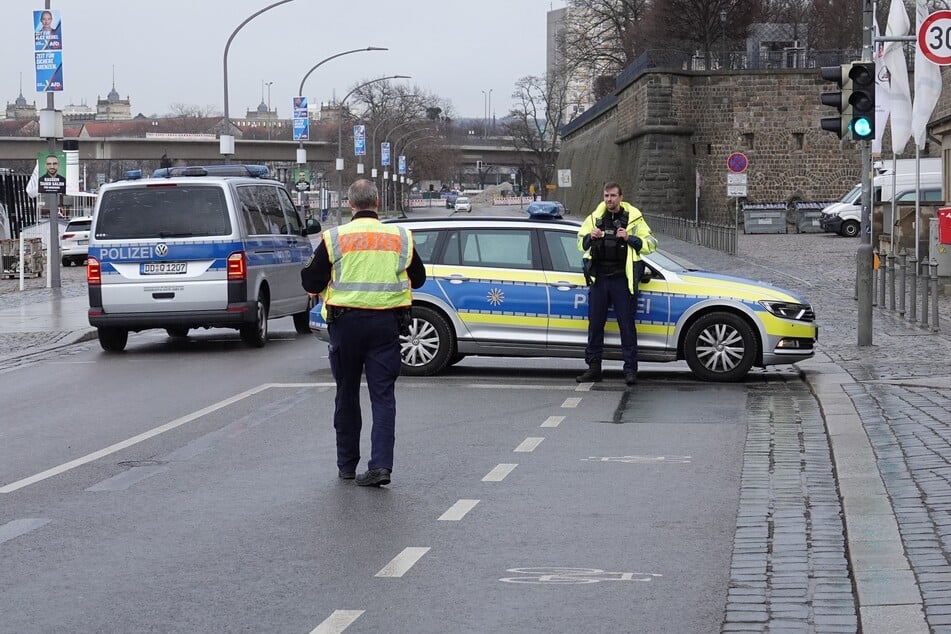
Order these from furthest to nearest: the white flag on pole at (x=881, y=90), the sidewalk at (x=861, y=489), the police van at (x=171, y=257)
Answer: the white flag on pole at (x=881, y=90)
the police van at (x=171, y=257)
the sidewalk at (x=861, y=489)

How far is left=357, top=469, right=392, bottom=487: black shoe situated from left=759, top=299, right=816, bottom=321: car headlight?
6.39 metres

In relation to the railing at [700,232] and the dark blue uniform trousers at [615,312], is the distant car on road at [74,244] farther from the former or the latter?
the dark blue uniform trousers at [615,312]

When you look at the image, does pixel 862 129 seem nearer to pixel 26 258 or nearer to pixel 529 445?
pixel 529 445

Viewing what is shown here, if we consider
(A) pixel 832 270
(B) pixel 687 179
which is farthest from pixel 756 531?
(B) pixel 687 179

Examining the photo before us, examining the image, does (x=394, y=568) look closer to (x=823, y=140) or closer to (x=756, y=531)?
(x=756, y=531)

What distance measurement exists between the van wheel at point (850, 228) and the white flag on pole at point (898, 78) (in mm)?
24219

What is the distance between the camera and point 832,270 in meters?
34.8

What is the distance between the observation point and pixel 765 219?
201 ft

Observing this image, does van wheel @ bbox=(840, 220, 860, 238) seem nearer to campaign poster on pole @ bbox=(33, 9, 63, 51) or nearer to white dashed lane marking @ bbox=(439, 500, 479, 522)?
campaign poster on pole @ bbox=(33, 9, 63, 51)

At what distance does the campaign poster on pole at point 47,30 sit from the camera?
96.7 feet

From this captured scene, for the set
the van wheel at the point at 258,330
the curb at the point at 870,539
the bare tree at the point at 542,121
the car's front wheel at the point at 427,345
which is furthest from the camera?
the bare tree at the point at 542,121

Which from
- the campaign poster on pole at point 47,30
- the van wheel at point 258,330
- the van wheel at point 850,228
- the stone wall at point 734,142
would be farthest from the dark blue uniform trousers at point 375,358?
the stone wall at point 734,142

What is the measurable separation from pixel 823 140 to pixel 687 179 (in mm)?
5918

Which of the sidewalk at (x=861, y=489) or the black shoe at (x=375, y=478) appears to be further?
the black shoe at (x=375, y=478)
